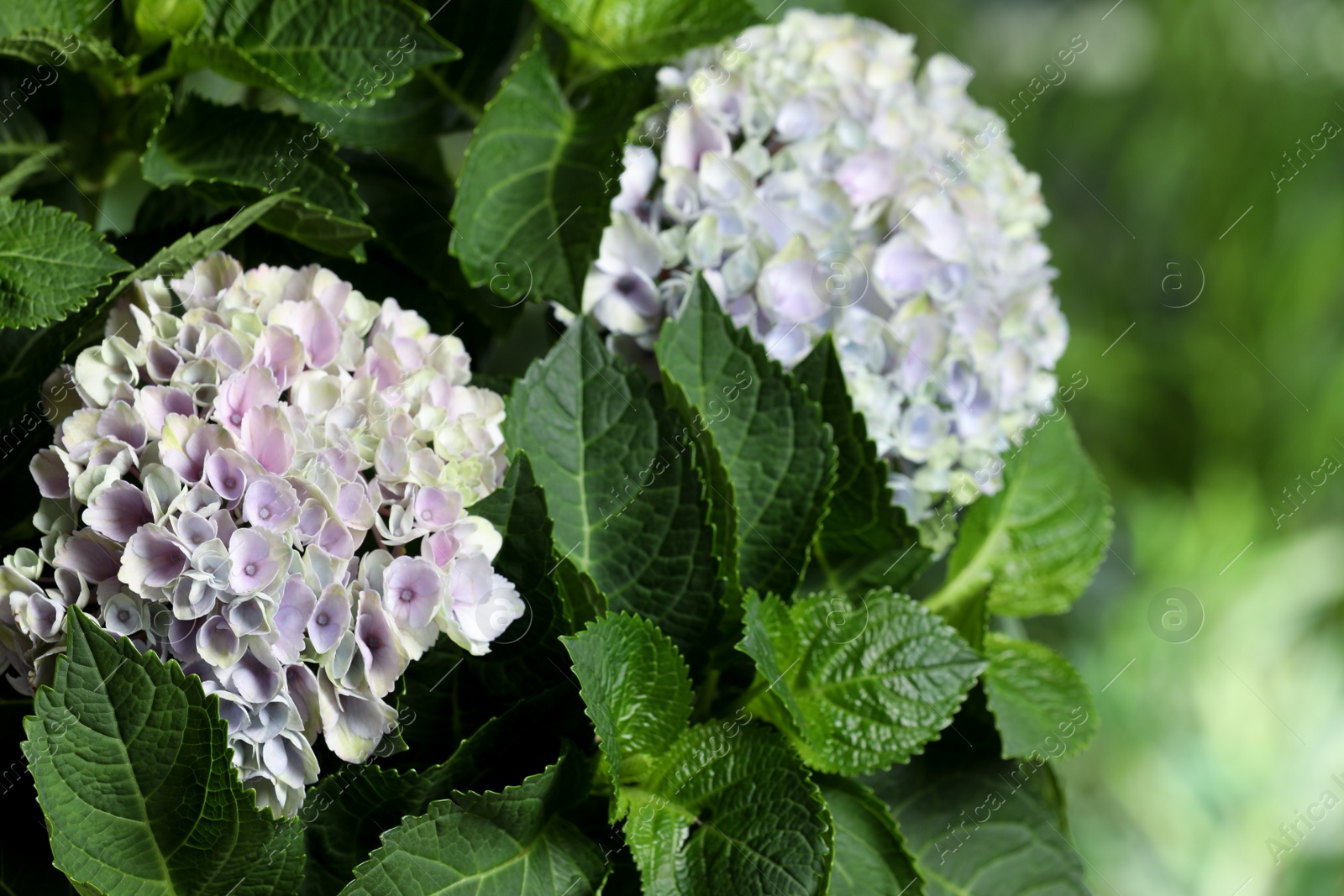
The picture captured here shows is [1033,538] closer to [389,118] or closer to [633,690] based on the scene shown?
[633,690]

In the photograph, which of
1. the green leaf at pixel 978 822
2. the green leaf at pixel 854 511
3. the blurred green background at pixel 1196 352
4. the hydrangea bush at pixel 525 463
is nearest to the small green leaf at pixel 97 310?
the hydrangea bush at pixel 525 463

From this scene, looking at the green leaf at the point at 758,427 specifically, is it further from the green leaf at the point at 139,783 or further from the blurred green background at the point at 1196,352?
the blurred green background at the point at 1196,352

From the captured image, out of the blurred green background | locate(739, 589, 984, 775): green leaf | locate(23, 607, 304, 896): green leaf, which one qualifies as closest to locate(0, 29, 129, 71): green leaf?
locate(23, 607, 304, 896): green leaf

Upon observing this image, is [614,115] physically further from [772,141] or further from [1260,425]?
[1260,425]

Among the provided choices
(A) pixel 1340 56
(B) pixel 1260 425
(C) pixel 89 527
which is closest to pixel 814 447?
(C) pixel 89 527

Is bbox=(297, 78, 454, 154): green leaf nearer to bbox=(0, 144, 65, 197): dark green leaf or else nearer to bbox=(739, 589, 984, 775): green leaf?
bbox=(0, 144, 65, 197): dark green leaf
